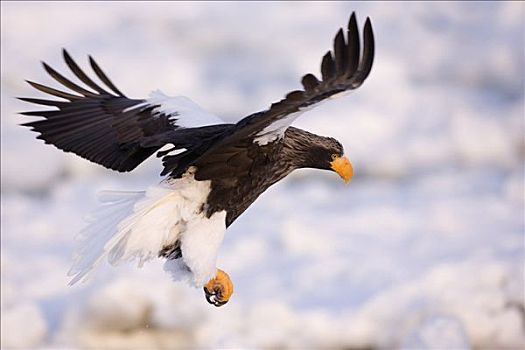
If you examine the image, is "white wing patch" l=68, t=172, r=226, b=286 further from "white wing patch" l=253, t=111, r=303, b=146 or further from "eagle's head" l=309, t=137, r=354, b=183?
"eagle's head" l=309, t=137, r=354, b=183

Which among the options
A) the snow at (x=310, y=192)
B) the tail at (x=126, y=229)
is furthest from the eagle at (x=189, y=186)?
the snow at (x=310, y=192)

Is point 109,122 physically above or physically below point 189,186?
above

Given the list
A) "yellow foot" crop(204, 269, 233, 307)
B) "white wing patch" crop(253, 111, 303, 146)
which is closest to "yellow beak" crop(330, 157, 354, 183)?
"white wing patch" crop(253, 111, 303, 146)

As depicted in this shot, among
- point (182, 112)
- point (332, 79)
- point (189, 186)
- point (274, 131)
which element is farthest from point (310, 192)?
point (332, 79)

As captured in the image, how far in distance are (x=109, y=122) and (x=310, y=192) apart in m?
2.59

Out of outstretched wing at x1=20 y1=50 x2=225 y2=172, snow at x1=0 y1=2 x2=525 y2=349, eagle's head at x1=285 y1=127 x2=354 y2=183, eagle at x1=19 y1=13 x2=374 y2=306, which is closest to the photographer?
eagle at x1=19 y1=13 x2=374 y2=306

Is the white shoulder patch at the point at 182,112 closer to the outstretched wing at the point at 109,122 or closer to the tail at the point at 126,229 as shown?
the outstretched wing at the point at 109,122

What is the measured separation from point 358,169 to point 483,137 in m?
0.86

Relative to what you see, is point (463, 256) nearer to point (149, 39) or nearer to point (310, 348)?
point (310, 348)

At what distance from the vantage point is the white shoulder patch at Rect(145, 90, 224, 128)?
12.5ft

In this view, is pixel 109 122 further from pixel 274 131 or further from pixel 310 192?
pixel 310 192

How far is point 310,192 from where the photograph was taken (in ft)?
21.0

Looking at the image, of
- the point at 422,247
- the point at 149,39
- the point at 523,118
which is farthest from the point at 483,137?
the point at 149,39

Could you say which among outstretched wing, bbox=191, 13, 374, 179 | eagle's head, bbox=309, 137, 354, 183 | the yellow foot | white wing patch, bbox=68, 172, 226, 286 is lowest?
the yellow foot
